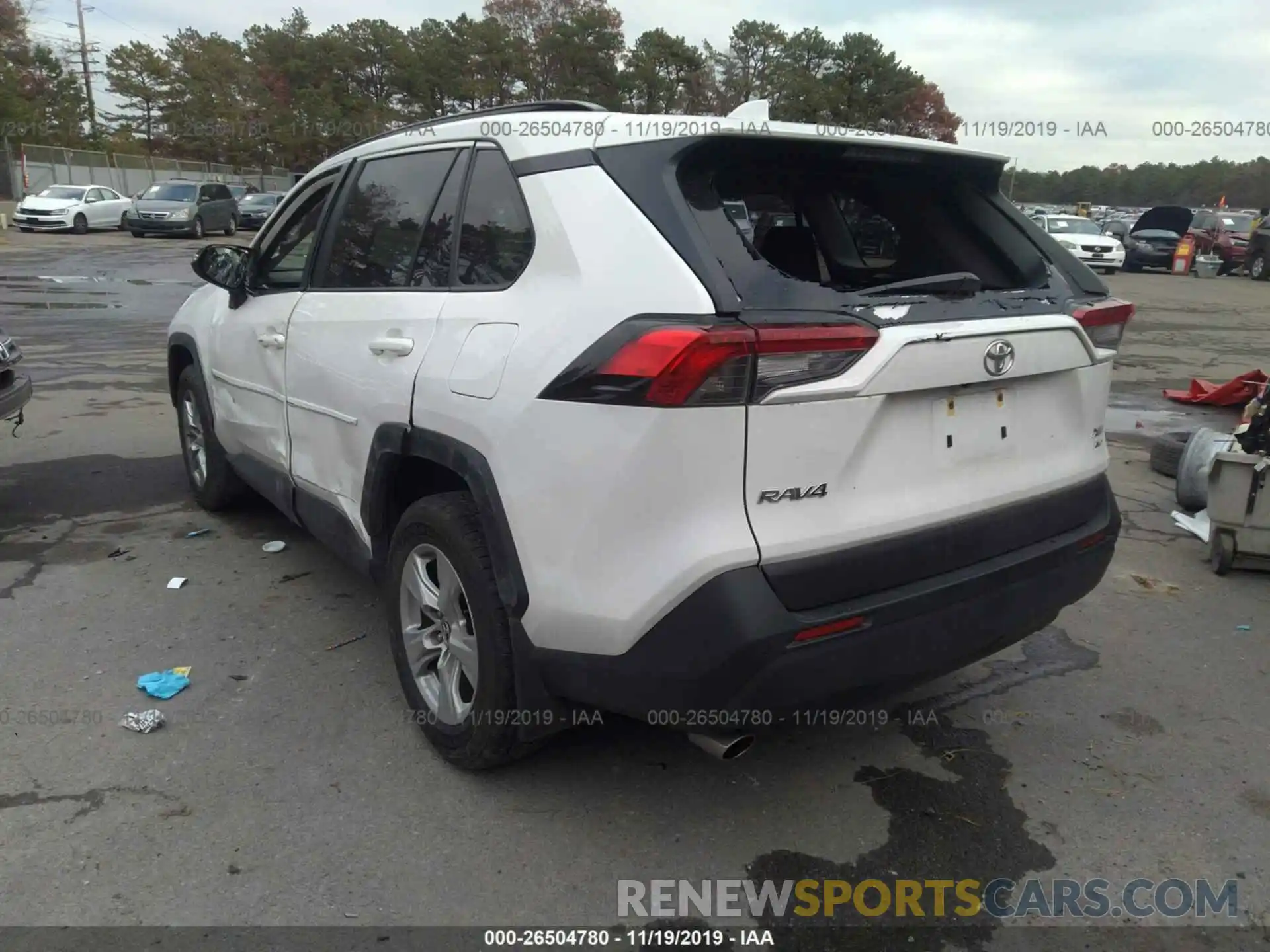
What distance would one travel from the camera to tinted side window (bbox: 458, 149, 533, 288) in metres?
2.64

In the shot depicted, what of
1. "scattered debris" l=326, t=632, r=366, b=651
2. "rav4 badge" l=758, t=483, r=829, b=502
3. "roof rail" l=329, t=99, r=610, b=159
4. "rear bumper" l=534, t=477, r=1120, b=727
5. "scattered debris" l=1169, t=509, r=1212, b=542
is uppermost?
"roof rail" l=329, t=99, r=610, b=159

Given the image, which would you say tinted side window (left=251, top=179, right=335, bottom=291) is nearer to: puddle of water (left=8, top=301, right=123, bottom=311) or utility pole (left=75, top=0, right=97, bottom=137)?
puddle of water (left=8, top=301, right=123, bottom=311)

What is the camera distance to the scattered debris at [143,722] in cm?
315

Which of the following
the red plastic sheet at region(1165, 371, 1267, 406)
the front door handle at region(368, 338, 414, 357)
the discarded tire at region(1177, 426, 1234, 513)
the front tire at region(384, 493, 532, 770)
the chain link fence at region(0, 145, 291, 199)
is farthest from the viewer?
the chain link fence at region(0, 145, 291, 199)

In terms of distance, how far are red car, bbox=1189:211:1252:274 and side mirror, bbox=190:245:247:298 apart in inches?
1168

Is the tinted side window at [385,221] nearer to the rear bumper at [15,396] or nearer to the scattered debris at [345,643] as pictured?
the scattered debris at [345,643]

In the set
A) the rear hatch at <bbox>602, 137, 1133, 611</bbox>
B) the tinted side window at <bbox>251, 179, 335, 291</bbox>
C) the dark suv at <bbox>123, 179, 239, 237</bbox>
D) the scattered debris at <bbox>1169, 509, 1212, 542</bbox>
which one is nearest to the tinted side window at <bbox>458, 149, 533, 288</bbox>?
the rear hatch at <bbox>602, 137, 1133, 611</bbox>

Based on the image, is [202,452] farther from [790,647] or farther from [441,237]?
[790,647]

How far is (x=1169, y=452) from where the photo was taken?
621cm

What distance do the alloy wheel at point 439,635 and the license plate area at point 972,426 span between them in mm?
1361

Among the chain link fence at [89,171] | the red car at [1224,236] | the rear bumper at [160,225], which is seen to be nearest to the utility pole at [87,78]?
the chain link fence at [89,171]

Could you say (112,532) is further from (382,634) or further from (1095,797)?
(1095,797)

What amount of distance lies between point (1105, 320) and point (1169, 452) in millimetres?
3917

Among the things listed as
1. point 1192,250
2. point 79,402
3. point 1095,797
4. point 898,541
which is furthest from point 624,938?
point 1192,250
